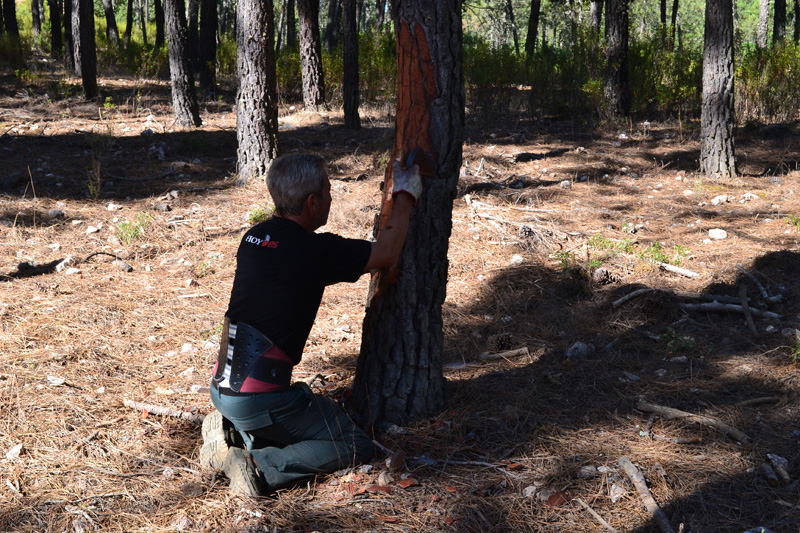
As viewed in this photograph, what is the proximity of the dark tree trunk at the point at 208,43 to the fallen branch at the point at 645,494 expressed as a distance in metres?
12.9

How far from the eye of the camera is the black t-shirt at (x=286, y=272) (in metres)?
2.60

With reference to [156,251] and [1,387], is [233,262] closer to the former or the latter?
[156,251]

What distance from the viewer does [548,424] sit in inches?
119

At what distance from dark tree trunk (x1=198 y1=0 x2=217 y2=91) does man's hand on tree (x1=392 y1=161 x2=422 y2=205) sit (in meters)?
12.0

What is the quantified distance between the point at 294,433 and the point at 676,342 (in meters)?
2.39

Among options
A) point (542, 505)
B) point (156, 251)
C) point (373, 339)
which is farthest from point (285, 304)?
point (156, 251)

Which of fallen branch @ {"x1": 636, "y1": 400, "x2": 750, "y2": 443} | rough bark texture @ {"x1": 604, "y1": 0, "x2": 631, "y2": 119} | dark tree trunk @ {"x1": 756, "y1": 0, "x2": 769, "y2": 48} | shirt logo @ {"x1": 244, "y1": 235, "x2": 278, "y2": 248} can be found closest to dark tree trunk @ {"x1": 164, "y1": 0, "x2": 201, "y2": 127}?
rough bark texture @ {"x1": 604, "y1": 0, "x2": 631, "y2": 119}

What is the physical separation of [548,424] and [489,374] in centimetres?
66

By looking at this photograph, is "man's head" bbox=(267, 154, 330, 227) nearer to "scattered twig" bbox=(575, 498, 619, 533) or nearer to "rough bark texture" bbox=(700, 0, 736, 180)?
"scattered twig" bbox=(575, 498, 619, 533)

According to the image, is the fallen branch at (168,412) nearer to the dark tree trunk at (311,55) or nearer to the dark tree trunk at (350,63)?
A: the dark tree trunk at (350,63)

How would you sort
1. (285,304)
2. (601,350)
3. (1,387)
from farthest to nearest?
(601,350), (1,387), (285,304)

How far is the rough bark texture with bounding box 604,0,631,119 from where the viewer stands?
10773 millimetres

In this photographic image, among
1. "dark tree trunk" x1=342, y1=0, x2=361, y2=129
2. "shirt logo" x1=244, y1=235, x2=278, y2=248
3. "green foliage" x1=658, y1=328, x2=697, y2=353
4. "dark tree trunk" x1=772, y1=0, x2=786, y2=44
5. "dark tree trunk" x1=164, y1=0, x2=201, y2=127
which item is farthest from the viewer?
"dark tree trunk" x1=772, y1=0, x2=786, y2=44

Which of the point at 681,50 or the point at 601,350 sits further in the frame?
the point at 681,50
